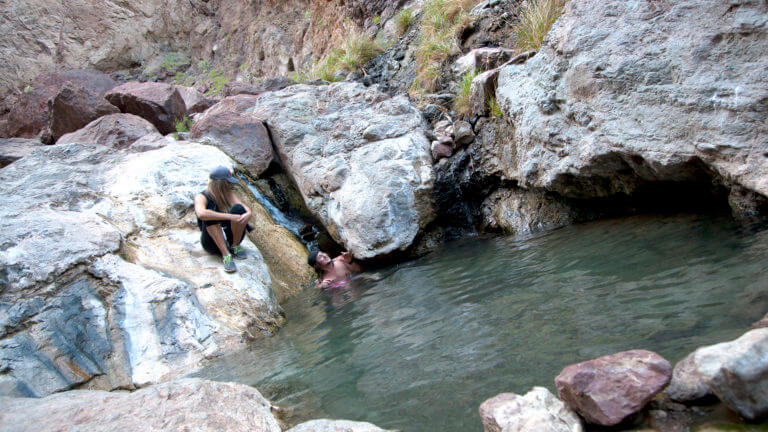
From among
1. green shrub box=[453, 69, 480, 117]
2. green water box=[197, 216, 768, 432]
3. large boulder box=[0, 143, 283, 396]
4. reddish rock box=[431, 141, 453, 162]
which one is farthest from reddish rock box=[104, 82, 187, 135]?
green water box=[197, 216, 768, 432]

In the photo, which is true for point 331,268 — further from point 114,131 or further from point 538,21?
point 114,131

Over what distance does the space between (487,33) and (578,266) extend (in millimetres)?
5656

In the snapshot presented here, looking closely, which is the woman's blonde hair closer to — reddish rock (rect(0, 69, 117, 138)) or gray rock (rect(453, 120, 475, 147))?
gray rock (rect(453, 120, 475, 147))

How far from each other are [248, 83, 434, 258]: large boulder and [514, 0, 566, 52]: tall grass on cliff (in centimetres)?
194

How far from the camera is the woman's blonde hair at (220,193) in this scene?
4.91 m

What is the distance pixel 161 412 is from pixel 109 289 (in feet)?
8.40

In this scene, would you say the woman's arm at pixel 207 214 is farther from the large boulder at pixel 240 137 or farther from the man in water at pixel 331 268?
the large boulder at pixel 240 137

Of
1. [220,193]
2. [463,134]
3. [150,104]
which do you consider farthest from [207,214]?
[150,104]

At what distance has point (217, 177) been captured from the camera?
16.0ft

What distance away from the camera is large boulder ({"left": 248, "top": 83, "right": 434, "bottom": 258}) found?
5777mm

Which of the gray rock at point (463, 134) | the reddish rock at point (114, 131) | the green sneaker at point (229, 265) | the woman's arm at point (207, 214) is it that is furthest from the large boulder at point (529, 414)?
the reddish rock at point (114, 131)

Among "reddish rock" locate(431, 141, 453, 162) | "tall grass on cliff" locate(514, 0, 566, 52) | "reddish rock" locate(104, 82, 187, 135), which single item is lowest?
"reddish rock" locate(431, 141, 453, 162)

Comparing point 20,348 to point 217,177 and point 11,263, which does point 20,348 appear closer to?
point 11,263

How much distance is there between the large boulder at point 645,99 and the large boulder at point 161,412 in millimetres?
3705
